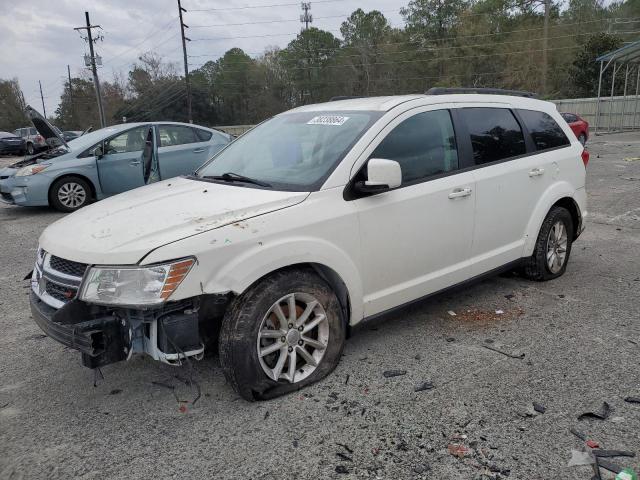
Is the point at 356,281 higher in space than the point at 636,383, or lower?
higher

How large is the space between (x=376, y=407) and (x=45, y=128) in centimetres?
826

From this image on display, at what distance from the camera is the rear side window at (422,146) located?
3677mm

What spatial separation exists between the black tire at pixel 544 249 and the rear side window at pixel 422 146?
1428mm

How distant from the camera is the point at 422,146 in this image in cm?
386

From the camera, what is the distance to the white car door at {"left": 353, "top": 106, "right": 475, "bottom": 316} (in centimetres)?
351

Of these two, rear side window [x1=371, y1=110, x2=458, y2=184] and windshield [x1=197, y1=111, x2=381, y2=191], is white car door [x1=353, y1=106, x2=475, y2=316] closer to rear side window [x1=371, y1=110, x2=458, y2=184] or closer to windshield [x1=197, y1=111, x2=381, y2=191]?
rear side window [x1=371, y1=110, x2=458, y2=184]

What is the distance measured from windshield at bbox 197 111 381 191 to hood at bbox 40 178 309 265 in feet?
0.78

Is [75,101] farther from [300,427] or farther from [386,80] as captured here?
[300,427]

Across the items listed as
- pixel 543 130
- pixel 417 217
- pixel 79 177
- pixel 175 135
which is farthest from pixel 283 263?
pixel 79 177

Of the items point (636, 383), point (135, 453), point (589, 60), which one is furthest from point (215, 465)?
point (589, 60)

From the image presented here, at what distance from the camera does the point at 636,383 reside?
3.21 metres

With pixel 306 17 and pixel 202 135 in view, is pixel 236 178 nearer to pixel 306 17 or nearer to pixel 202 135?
pixel 202 135

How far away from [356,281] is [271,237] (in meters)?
0.71

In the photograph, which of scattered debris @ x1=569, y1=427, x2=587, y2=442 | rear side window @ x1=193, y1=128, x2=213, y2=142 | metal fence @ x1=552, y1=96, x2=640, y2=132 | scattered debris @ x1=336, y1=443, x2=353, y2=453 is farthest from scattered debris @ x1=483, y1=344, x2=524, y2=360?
metal fence @ x1=552, y1=96, x2=640, y2=132
